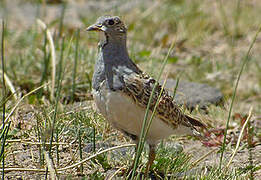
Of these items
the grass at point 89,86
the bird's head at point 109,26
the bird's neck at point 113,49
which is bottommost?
the grass at point 89,86

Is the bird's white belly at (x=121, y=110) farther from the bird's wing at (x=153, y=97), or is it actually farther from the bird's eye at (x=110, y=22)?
the bird's eye at (x=110, y=22)

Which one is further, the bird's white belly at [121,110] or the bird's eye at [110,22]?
the bird's eye at [110,22]

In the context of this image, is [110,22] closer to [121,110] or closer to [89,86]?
[121,110]

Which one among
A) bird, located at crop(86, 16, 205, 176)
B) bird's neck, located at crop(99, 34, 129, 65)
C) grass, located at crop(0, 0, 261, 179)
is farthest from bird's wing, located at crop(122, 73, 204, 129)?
grass, located at crop(0, 0, 261, 179)

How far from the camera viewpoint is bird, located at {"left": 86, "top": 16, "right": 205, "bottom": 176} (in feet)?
10.2

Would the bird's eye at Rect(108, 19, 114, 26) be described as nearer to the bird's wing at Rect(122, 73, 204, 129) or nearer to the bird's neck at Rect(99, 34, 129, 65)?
the bird's neck at Rect(99, 34, 129, 65)

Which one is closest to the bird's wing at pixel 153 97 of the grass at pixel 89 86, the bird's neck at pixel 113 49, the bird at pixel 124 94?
the bird at pixel 124 94

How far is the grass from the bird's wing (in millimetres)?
317

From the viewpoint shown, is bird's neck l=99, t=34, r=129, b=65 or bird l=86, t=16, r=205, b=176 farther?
bird's neck l=99, t=34, r=129, b=65

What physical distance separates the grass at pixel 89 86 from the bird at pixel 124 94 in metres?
0.24

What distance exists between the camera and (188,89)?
5.22 m

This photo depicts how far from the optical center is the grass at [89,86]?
11.3 feet

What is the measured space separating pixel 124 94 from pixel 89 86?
6.22 feet

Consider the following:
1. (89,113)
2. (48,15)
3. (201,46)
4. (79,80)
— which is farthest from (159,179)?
(48,15)
